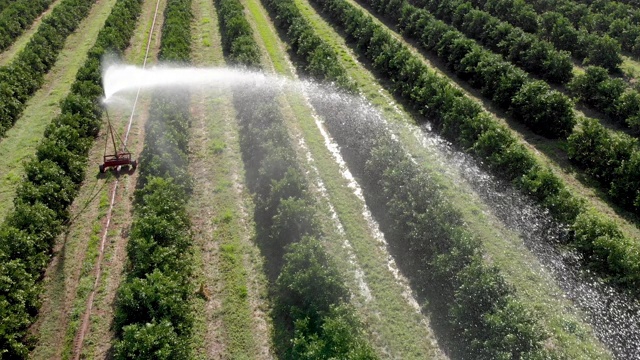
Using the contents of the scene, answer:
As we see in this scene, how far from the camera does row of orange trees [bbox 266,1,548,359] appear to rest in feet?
53.8

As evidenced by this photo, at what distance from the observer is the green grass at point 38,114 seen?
87.8 feet

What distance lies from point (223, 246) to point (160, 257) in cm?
376

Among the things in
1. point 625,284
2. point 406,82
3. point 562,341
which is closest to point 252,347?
point 562,341

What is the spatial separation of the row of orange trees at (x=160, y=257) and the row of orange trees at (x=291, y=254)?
3602 mm

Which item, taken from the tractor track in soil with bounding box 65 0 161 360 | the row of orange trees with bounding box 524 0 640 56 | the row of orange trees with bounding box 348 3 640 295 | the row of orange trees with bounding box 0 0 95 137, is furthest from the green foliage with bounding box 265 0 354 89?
the row of orange trees with bounding box 0 0 95 137

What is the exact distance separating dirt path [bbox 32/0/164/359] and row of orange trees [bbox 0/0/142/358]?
524 millimetres

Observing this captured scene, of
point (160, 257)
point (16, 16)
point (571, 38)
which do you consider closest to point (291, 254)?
point (160, 257)

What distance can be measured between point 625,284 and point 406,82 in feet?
63.7

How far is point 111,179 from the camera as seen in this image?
26.5 metres

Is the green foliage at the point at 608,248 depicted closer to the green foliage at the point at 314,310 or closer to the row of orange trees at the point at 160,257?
the green foliage at the point at 314,310

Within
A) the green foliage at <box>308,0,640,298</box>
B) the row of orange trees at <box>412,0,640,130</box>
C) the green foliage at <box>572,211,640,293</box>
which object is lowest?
the green foliage at <box>572,211,640,293</box>

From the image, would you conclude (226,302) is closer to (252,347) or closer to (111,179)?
(252,347)

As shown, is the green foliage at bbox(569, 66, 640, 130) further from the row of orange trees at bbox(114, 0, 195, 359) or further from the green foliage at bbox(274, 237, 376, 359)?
the row of orange trees at bbox(114, 0, 195, 359)

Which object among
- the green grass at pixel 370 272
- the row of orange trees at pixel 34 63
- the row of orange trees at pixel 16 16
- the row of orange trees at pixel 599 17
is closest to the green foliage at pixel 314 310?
the green grass at pixel 370 272
